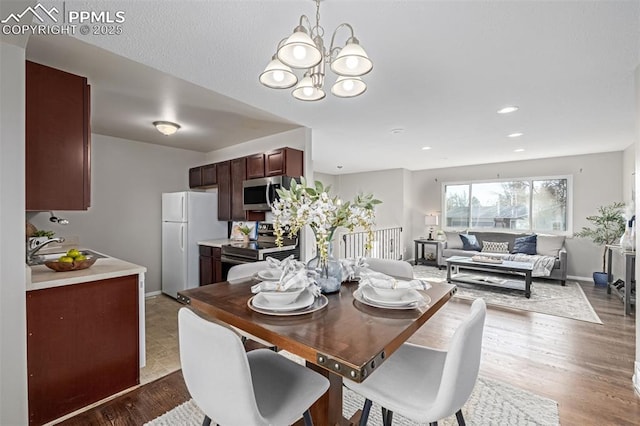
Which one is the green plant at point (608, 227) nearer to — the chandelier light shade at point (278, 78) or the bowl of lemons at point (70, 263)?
the chandelier light shade at point (278, 78)

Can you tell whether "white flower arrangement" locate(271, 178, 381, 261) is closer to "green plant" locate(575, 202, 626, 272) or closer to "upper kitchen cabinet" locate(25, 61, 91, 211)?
"upper kitchen cabinet" locate(25, 61, 91, 211)

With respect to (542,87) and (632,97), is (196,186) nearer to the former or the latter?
(542,87)

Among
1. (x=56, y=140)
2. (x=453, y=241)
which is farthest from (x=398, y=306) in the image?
(x=453, y=241)

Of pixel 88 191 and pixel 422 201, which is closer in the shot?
pixel 88 191

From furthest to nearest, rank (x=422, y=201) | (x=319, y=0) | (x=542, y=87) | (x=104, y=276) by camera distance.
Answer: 1. (x=422, y=201)
2. (x=542, y=87)
3. (x=104, y=276)
4. (x=319, y=0)

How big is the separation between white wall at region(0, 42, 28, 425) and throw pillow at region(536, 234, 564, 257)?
273 inches

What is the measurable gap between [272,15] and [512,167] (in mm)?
6451

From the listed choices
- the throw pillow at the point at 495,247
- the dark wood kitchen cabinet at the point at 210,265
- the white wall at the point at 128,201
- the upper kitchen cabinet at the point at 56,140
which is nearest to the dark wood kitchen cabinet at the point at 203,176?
the white wall at the point at 128,201

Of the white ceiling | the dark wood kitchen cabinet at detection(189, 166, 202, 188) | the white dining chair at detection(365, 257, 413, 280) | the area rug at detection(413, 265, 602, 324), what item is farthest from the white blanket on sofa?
the dark wood kitchen cabinet at detection(189, 166, 202, 188)

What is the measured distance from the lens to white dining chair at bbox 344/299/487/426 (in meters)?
1.08

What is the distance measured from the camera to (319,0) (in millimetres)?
1432

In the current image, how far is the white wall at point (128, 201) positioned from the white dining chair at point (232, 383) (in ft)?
12.3

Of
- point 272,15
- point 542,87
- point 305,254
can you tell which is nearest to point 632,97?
point 542,87

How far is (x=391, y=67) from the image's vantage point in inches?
83.6
